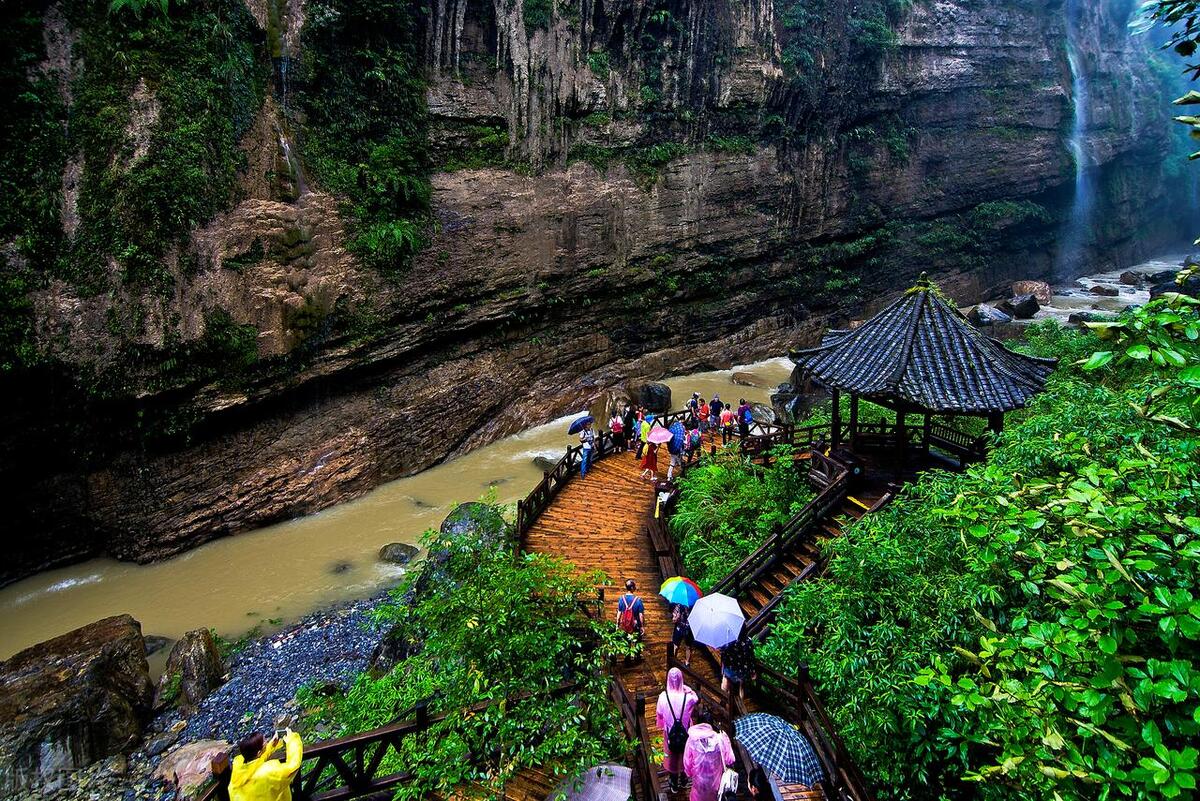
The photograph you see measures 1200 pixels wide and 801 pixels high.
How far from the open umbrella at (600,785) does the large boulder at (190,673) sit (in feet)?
28.9

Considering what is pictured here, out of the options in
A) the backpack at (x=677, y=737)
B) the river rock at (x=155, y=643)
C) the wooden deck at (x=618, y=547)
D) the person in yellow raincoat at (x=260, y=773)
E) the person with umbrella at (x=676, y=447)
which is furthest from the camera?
the person with umbrella at (x=676, y=447)

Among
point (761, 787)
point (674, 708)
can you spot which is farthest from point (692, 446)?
point (761, 787)

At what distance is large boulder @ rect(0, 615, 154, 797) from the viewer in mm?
9016

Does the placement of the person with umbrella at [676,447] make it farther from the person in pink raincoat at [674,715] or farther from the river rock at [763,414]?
the person in pink raincoat at [674,715]

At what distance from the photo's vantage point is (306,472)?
16984 mm

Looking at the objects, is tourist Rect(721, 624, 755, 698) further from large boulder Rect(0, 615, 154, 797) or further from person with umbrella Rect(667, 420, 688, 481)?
large boulder Rect(0, 615, 154, 797)

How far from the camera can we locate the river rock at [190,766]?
29.0ft

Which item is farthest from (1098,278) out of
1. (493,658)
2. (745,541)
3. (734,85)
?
(493,658)

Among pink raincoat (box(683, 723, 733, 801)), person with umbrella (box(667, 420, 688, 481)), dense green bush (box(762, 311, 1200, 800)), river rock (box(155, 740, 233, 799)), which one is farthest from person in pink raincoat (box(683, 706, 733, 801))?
person with umbrella (box(667, 420, 688, 481))

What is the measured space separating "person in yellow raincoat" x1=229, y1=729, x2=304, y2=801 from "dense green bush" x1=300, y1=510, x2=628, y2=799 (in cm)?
92

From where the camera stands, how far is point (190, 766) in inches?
361

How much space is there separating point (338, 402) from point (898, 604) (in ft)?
52.3

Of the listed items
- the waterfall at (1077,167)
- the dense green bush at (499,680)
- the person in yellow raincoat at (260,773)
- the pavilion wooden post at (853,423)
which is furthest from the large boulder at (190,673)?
the waterfall at (1077,167)

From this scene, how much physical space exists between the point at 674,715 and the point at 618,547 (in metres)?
5.33
